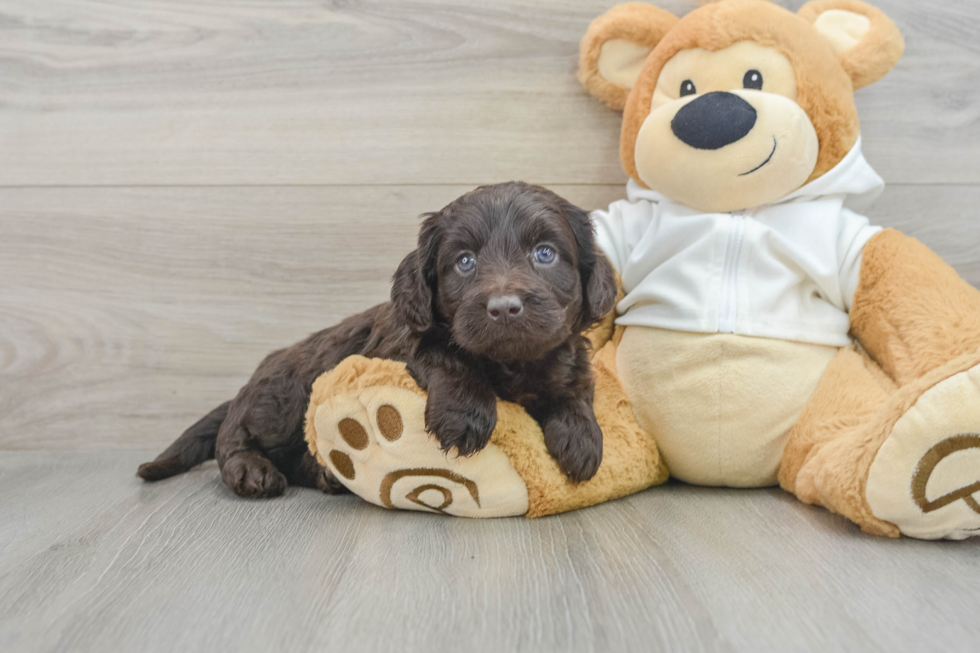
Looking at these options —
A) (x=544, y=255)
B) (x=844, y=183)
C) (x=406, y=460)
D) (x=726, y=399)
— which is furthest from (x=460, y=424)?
(x=844, y=183)

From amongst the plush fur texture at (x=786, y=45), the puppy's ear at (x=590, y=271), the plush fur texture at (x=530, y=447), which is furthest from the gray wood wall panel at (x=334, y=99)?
the plush fur texture at (x=530, y=447)

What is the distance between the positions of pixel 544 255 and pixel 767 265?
61cm

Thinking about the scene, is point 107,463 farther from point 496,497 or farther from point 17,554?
point 496,497

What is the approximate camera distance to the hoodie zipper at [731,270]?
1.62m

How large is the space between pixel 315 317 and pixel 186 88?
0.82 meters

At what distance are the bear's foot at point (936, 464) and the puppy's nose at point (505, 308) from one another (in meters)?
0.73

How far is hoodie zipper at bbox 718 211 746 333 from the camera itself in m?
1.62

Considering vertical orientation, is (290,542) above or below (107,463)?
above

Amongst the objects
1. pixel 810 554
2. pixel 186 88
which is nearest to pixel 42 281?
pixel 186 88

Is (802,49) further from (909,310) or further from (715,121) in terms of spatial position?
(909,310)

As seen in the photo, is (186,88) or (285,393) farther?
(186,88)

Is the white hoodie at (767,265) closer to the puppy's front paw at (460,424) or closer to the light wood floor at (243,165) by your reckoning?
the light wood floor at (243,165)

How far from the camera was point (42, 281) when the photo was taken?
86.1 inches

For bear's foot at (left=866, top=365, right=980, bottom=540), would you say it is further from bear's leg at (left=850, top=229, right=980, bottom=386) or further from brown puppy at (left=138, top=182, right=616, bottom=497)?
brown puppy at (left=138, top=182, right=616, bottom=497)
